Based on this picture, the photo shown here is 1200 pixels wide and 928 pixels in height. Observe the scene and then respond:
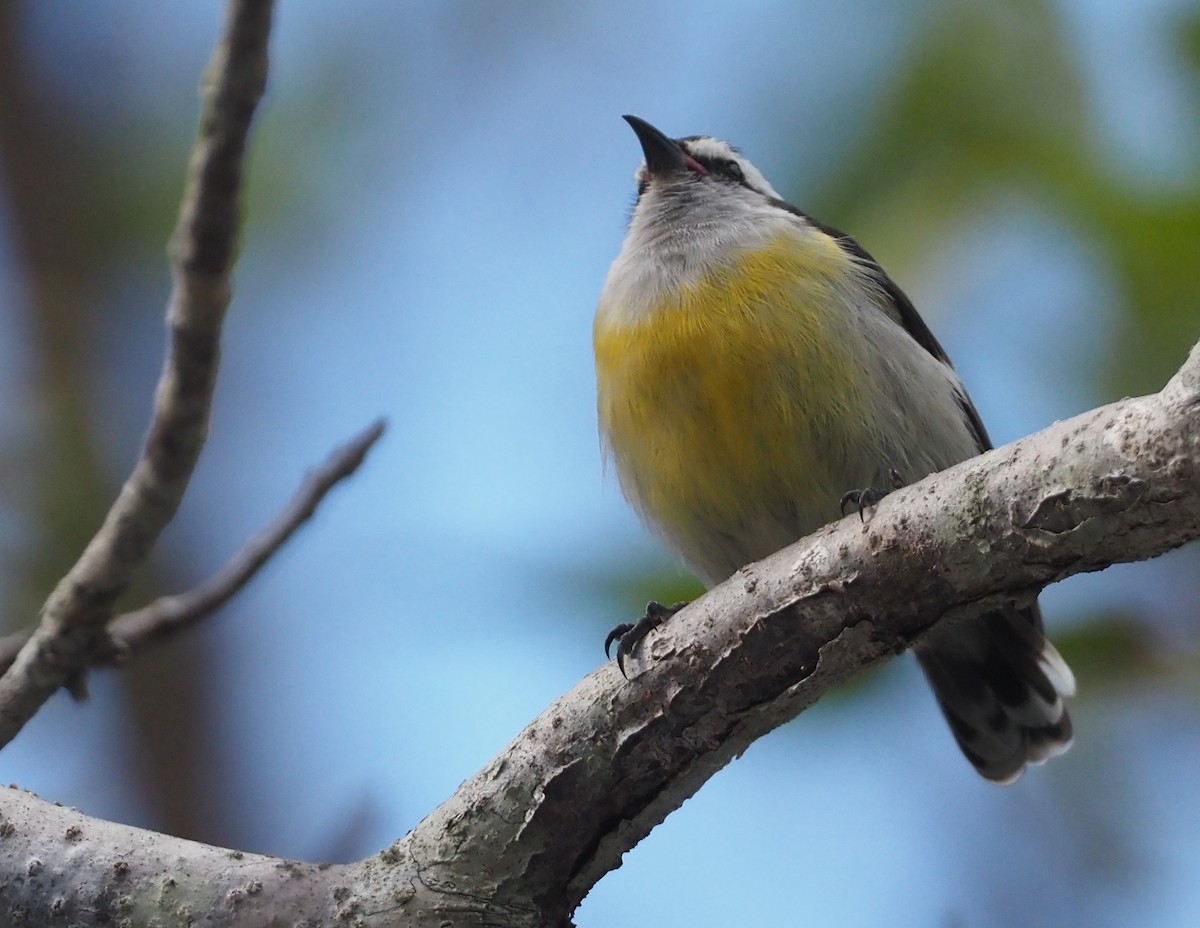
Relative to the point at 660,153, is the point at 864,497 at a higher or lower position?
lower

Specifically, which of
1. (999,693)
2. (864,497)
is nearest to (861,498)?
(864,497)

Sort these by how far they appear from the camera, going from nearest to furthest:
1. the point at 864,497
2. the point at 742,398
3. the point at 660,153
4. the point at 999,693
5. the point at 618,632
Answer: the point at 864,497
the point at 618,632
the point at 742,398
the point at 999,693
the point at 660,153

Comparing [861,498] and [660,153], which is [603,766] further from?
[660,153]

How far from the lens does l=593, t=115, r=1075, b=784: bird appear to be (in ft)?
14.2

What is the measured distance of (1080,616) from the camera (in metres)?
4.56

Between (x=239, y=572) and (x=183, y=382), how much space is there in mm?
733

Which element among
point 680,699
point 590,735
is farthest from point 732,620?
point 590,735

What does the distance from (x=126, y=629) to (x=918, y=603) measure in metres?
2.05

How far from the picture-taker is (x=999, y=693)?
16.7 ft

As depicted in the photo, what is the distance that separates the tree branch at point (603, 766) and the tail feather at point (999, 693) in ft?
6.80

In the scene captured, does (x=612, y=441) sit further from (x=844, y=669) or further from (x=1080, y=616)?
(x=844, y=669)

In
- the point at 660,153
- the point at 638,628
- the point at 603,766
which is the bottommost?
the point at 603,766

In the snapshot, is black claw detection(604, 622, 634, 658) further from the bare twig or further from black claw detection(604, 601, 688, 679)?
the bare twig

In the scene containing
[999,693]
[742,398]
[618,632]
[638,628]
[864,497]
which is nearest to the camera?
[864,497]
